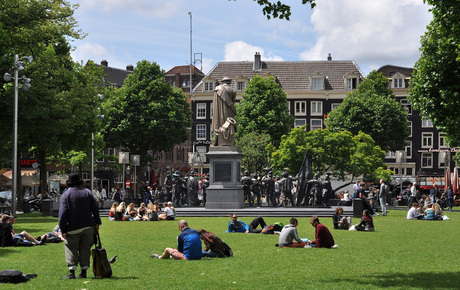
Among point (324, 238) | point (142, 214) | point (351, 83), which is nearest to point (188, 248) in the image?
point (324, 238)

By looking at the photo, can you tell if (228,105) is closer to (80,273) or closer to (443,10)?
(443,10)

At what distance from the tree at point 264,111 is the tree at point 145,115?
6.80 meters

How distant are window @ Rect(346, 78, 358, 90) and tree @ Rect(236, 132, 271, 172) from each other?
19723 mm

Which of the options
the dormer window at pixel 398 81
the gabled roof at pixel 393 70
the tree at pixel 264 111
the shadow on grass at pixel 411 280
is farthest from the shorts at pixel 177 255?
the gabled roof at pixel 393 70

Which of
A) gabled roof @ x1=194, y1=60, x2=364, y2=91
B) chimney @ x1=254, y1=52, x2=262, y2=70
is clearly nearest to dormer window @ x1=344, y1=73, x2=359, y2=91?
gabled roof @ x1=194, y1=60, x2=364, y2=91

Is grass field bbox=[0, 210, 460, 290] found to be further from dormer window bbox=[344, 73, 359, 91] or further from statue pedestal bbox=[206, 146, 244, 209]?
→ dormer window bbox=[344, 73, 359, 91]

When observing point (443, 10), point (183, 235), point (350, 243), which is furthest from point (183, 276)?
point (443, 10)

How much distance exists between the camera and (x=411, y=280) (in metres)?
12.2

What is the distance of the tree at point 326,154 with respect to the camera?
6359cm

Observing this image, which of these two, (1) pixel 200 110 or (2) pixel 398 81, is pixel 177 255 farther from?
(2) pixel 398 81

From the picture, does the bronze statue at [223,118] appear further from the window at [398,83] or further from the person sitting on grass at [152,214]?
the window at [398,83]

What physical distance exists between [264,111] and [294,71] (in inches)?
692

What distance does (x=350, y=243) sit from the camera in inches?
791

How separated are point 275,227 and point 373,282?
37.5 feet
